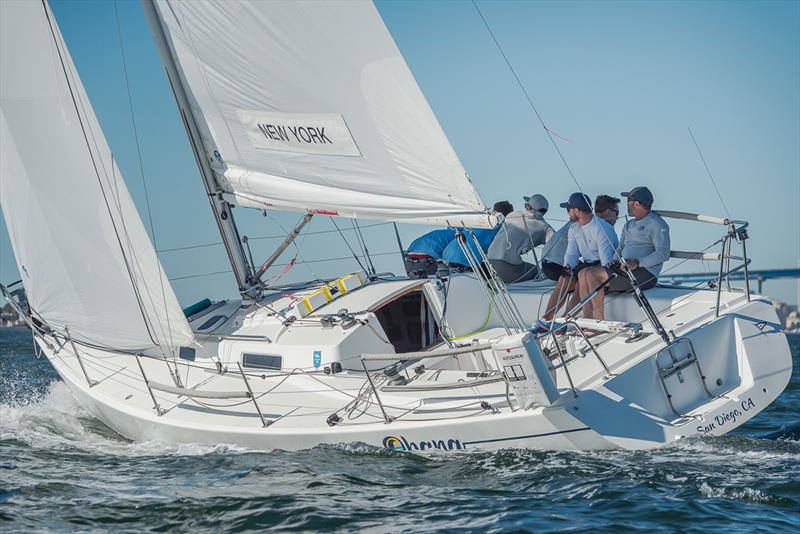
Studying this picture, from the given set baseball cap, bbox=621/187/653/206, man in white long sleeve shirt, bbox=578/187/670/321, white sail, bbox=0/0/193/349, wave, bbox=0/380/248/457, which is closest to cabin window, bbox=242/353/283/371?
white sail, bbox=0/0/193/349

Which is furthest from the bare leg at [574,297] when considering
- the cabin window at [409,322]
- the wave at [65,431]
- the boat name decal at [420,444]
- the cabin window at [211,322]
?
the cabin window at [211,322]

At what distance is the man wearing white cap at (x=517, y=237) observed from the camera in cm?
982

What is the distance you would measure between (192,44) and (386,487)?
14.9ft

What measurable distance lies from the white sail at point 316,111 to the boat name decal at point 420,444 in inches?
64.5

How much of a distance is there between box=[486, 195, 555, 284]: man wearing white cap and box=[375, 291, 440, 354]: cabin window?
3.34 ft

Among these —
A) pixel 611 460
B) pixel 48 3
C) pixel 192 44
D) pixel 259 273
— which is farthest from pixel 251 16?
pixel 611 460

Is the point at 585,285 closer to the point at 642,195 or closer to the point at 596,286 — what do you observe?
the point at 596,286

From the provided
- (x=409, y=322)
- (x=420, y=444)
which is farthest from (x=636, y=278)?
(x=420, y=444)

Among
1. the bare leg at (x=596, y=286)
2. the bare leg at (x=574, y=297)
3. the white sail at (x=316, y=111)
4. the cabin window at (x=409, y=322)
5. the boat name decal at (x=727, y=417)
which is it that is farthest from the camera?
the cabin window at (x=409, y=322)

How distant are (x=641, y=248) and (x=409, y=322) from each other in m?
2.33

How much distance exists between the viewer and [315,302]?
9383mm

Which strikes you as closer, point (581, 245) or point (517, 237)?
point (581, 245)

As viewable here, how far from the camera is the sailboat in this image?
23.3 feet

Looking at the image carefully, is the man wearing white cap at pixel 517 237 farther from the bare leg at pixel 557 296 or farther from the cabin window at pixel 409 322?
the cabin window at pixel 409 322
